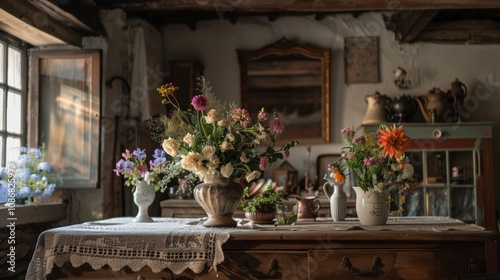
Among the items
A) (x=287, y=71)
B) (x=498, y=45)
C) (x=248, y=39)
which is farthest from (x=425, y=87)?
(x=248, y=39)

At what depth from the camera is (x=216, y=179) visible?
265 cm

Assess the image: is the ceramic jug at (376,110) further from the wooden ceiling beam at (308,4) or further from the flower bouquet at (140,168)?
the flower bouquet at (140,168)

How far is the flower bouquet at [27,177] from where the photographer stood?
152 inches

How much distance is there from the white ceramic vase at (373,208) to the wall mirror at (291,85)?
273cm

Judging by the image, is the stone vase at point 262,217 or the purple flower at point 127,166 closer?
the stone vase at point 262,217

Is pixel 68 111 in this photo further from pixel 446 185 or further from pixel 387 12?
pixel 446 185

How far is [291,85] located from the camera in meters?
5.43

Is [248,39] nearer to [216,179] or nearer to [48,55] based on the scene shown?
[48,55]

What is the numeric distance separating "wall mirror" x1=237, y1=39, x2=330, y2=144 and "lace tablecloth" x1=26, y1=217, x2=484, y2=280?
2.90 metres

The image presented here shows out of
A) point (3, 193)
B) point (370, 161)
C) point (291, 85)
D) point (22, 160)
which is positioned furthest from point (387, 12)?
point (3, 193)

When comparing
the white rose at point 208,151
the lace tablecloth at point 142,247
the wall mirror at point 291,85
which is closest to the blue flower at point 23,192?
the lace tablecloth at point 142,247

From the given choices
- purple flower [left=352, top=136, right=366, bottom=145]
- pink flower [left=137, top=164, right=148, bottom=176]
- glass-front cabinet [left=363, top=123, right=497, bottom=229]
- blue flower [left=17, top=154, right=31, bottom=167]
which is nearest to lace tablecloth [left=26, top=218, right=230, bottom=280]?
pink flower [left=137, top=164, right=148, bottom=176]

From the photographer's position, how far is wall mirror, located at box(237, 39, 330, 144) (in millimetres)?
5383

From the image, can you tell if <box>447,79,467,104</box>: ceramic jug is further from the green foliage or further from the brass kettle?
the green foliage
